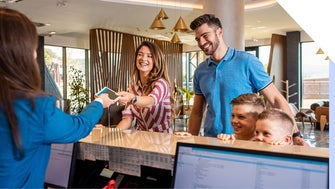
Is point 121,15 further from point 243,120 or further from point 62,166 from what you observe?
point 62,166

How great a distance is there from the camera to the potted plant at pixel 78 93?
432 inches

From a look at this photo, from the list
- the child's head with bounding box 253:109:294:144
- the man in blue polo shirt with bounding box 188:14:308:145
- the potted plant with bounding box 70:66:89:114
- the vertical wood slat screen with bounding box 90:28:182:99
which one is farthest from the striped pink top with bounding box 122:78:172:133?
the potted plant with bounding box 70:66:89:114

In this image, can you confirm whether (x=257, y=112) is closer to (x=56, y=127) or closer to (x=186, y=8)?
(x=56, y=127)

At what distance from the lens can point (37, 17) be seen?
909 centimetres

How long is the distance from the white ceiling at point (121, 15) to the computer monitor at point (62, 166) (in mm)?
5996

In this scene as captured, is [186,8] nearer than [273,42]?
Yes

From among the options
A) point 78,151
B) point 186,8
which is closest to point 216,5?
point 186,8

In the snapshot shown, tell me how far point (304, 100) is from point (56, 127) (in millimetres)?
12594

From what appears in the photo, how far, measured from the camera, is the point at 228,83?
7.06 ft

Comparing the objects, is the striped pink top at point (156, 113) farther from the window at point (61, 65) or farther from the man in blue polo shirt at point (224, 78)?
the window at point (61, 65)

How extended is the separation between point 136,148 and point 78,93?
1018 cm

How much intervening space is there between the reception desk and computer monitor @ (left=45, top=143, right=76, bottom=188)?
7 cm

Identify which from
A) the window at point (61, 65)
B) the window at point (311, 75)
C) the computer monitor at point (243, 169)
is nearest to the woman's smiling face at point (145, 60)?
the computer monitor at point (243, 169)

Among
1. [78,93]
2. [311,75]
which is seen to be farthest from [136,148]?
[311,75]
